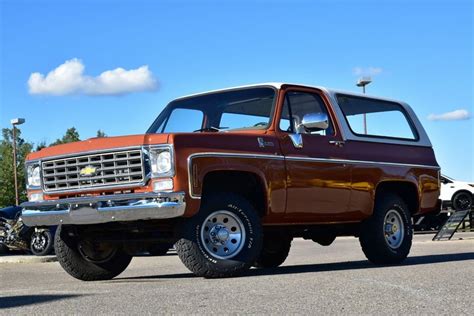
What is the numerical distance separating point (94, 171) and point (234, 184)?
58.3 inches

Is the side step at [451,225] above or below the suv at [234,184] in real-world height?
below

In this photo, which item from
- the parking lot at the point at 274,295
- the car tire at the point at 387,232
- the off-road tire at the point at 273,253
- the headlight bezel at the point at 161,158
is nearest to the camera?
the parking lot at the point at 274,295

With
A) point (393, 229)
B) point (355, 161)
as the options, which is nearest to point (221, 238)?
point (355, 161)

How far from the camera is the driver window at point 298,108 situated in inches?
347

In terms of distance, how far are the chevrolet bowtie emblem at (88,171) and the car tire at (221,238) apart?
3.71ft

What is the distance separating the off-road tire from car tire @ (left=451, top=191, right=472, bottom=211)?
1789 cm

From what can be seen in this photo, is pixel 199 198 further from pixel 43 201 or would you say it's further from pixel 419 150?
pixel 419 150

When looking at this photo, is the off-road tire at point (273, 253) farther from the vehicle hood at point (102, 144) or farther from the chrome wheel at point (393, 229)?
the vehicle hood at point (102, 144)

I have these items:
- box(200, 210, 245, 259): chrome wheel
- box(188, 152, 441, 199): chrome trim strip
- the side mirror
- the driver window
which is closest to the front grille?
box(188, 152, 441, 199): chrome trim strip

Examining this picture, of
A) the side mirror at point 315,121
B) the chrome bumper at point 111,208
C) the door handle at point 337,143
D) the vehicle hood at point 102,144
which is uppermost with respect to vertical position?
the side mirror at point 315,121

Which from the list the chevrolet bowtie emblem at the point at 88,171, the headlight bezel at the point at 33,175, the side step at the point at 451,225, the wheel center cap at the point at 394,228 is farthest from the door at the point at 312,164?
the side step at the point at 451,225

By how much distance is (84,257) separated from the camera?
867 centimetres

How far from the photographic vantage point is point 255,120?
878 cm

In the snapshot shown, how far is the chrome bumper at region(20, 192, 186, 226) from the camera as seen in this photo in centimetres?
725
